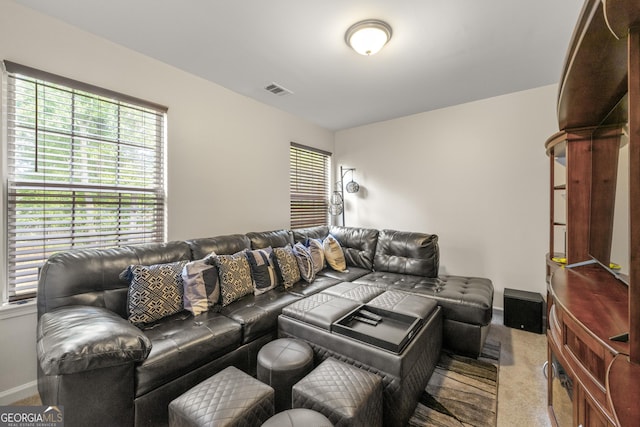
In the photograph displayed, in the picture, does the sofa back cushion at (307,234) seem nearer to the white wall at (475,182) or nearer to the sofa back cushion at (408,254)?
the sofa back cushion at (408,254)

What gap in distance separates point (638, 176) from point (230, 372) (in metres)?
1.77

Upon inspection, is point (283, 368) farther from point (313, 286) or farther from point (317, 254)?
point (317, 254)

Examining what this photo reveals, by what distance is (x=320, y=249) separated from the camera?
337cm

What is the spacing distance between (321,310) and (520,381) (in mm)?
1636

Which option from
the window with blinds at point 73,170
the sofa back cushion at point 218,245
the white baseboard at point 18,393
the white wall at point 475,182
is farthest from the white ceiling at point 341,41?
the white baseboard at point 18,393

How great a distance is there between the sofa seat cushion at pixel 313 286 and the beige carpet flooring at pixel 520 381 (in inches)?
64.0

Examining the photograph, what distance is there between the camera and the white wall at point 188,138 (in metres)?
1.87

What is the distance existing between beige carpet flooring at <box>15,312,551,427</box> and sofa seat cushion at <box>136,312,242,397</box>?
3.54 ft

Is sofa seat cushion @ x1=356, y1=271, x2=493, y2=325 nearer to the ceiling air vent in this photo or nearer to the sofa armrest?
the sofa armrest

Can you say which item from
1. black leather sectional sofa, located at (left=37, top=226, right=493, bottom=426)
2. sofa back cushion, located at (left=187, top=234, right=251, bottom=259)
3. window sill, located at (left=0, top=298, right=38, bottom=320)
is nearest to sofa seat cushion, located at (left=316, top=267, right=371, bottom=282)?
black leather sectional sofa, located at (left=37, top=226, right=493, bottom=426)

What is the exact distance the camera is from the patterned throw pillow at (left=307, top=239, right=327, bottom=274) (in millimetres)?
3228

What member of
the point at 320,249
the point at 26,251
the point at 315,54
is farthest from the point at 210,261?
the point at 315,54

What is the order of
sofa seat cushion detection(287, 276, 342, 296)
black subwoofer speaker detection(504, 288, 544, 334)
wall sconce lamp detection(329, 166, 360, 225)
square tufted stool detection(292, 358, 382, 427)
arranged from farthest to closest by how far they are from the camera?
1. wall sconce lamp detection(329, 166, 360, 225)
2. black subwoofer speaker detection(504, 288, 544, 334)
3. sofa seat cushion detection(287, 276, 342, 296)
4. square tufted stool detection(292, 358, 382, 427)

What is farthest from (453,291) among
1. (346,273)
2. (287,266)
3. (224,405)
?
(224,405)
